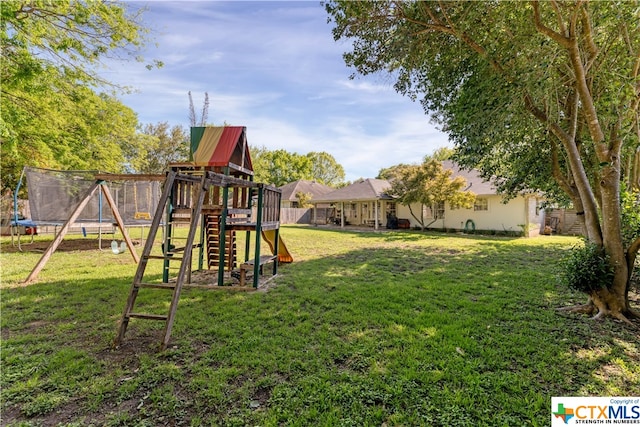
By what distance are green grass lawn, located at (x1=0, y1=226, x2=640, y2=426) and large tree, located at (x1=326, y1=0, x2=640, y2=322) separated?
1712 millimetres

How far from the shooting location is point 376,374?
2773mm

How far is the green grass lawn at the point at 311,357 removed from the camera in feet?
7.53

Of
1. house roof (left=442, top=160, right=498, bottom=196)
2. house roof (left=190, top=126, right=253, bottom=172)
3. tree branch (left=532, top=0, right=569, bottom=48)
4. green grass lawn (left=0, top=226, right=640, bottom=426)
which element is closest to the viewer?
green grass lawn (left=0, top=226, right=640, bottom=426)

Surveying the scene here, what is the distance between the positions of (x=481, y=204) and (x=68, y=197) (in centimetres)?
1940

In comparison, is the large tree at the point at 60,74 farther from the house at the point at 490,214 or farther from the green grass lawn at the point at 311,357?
the house at the point at 490,214

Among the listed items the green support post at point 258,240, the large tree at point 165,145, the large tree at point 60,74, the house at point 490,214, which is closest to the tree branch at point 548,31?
the green support post at point 258,240

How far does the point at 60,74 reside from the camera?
8.42 metres

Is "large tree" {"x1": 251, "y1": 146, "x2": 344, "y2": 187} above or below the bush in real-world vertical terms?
above

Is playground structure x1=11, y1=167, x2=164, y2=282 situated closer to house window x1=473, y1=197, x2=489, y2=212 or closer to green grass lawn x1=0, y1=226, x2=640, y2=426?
green grass lawn x1=0, y1=226, x2=640, y2=426

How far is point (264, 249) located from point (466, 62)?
846 cm

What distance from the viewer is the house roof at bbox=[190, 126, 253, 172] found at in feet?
21.8

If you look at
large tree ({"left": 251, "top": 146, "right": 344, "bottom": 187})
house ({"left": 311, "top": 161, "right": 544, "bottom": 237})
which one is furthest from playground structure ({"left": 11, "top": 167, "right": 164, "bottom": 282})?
large tree ({"left": 251, "top": 146, "right": 344, "bottom": 187})

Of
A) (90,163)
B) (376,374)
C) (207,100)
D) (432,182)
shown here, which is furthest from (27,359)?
(207,100)

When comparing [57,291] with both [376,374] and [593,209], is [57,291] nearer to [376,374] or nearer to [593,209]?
[376,374]
